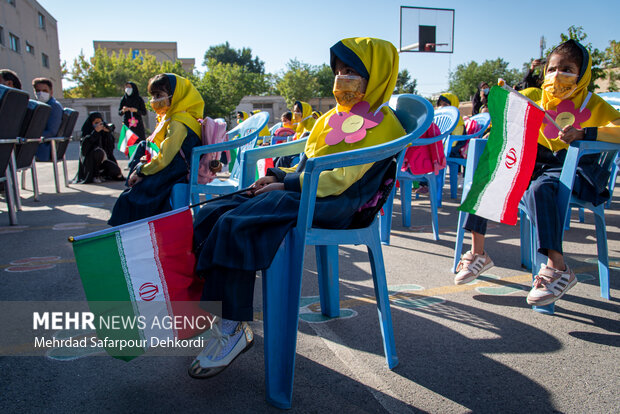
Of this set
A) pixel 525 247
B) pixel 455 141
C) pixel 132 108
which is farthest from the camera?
pixel 132 108

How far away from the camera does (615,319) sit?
2529mm

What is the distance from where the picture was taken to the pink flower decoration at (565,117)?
289cm

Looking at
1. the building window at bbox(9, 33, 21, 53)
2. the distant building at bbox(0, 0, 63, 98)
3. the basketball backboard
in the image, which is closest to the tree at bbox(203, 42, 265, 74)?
the distant building at bbox(0, 0, 63, 98)

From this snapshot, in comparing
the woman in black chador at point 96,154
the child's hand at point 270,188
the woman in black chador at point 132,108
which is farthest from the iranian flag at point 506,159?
the woman in black chador at point 96,154

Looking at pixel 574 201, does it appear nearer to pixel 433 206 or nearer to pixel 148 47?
pixel 433 206

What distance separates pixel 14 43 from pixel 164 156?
33.1 meters

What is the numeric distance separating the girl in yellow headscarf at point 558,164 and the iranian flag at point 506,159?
21 centimetres

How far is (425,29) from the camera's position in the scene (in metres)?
19.8

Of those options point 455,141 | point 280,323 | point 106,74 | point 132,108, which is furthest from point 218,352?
point 106,74

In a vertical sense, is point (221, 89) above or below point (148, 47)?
below

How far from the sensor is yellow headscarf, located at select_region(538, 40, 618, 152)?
9.23 feet

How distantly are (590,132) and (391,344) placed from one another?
5.63 ft

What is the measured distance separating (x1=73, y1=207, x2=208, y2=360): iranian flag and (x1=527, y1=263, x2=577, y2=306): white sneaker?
1836mm

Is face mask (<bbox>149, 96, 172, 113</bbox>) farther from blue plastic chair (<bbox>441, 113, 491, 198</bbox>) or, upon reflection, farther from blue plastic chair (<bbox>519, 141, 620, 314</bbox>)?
blue plastic chair (<bbox>441, 113, 491, 198</bbox>)
